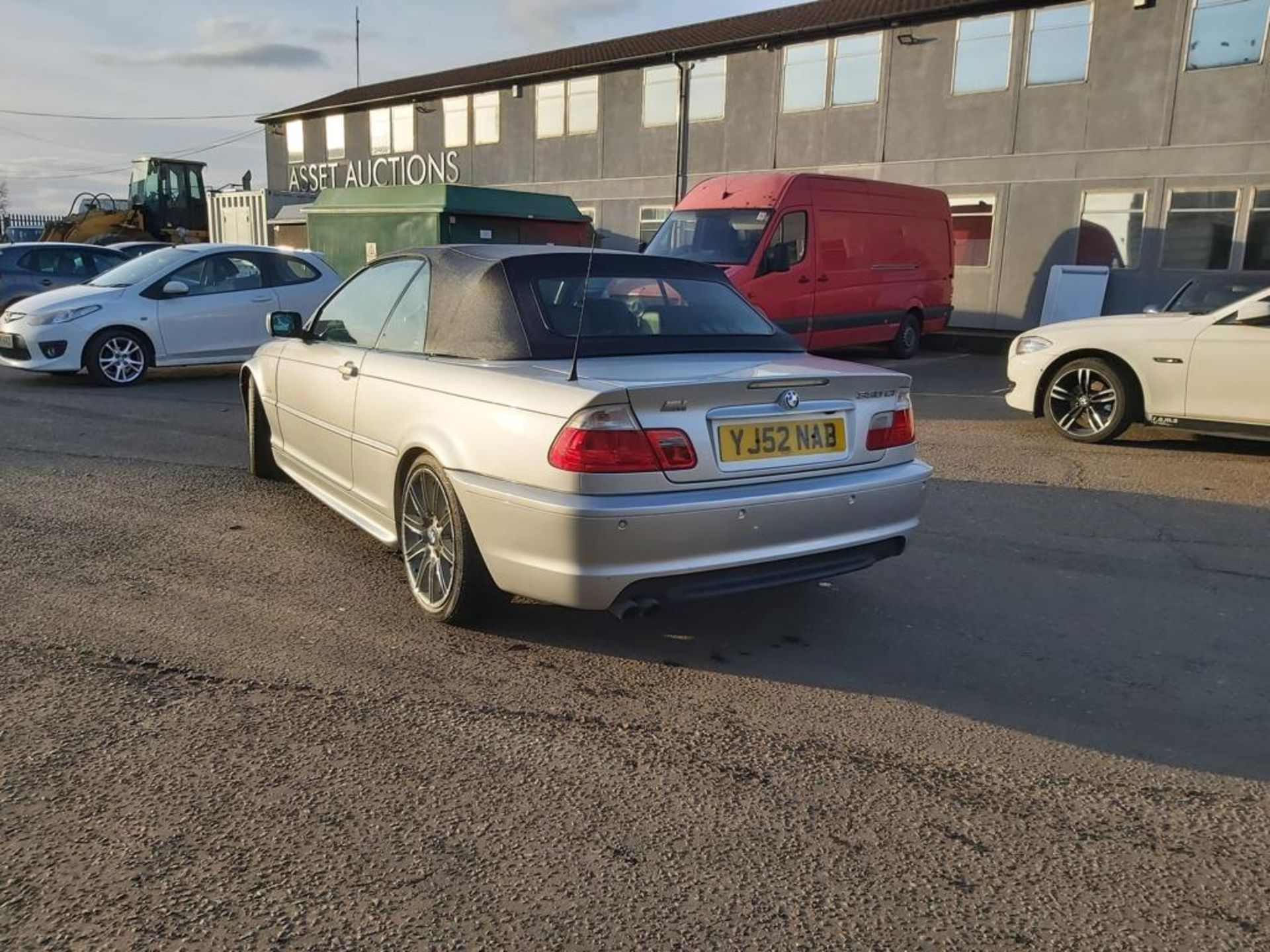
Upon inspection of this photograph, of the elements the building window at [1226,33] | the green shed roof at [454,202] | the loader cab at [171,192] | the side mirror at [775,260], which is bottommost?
the side mirror at [775,260]

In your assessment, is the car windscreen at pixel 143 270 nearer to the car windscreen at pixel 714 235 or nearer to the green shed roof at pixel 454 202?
the green shed roof at pixel 454 202

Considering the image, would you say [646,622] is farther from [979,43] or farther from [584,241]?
[979,43]

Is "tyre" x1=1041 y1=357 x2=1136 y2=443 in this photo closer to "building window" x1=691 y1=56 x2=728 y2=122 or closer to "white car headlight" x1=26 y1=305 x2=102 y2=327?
"white car headlight" x1=26 y1=305 x2=102 y2=327

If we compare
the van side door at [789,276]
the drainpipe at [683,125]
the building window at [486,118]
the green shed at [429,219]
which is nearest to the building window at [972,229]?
the drainpipe at [683,125]

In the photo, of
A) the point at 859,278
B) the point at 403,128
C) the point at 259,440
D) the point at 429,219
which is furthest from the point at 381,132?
the point at 259,440

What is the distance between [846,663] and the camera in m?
3.80

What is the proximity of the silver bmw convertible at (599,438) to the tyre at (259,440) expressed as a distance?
1.43m

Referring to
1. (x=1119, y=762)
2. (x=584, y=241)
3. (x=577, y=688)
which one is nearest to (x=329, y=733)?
(x=577, y=688)

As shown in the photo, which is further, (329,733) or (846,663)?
(846,663)

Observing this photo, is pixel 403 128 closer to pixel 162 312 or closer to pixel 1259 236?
pixel 162 312

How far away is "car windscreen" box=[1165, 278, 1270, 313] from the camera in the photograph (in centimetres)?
784

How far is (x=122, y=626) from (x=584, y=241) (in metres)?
13.5

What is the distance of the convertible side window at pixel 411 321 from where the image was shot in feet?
14.7

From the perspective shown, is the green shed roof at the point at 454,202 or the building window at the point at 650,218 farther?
the building window at the point at 650,218
